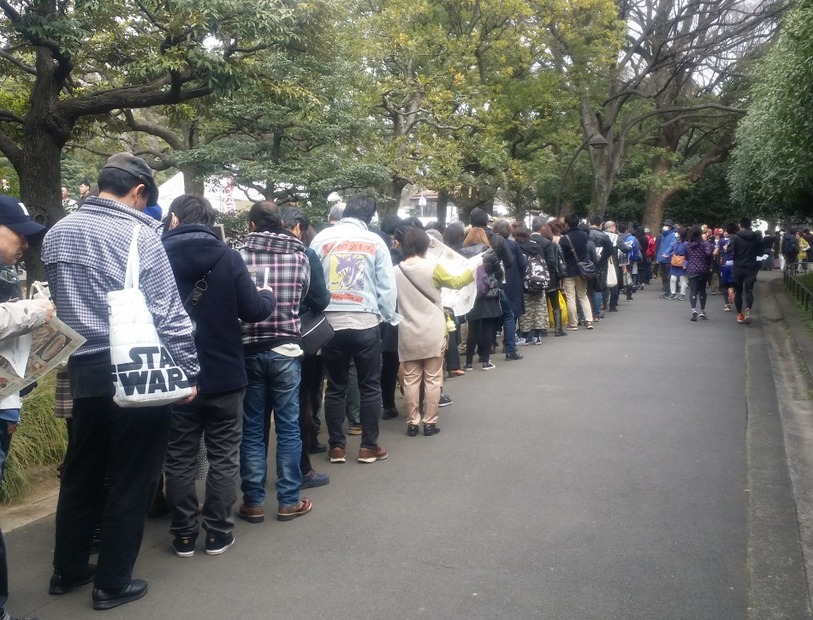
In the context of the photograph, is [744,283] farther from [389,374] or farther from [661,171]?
[661,171]

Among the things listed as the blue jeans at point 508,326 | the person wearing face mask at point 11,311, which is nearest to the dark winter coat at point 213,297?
the person wearing face mask at point 11,311

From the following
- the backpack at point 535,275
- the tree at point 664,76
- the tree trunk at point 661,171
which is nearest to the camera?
the backpack at point 535,275

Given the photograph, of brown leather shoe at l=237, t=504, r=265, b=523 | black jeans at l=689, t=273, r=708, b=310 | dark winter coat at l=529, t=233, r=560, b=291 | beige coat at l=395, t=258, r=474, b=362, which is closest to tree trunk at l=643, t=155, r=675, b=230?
black jeans at l=689, t=273, r=708, b=310

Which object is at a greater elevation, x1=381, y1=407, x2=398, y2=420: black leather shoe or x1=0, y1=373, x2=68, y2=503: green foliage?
x1=0, y1=373, x2=68, y2=503: green foliage

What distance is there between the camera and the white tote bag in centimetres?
367

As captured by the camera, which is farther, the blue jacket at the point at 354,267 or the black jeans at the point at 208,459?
the blue jacket at the point at 354,267

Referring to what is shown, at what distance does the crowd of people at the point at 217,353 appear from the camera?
3.88m

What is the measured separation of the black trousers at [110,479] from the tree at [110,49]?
21.4 feet

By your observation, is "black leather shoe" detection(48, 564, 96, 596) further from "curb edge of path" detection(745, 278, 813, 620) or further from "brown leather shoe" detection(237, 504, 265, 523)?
"curb edge of path" detection(745, 278, 813, 620)

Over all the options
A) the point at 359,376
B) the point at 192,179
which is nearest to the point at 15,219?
the point at 359,376

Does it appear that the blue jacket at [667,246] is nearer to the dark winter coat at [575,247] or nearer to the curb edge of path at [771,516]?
the dark winter coat at [575,247]

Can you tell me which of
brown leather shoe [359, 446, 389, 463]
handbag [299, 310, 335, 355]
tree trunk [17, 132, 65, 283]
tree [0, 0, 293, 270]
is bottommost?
brown leather shoe [359, 446, 389, 463]

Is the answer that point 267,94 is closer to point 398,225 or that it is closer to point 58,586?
Result: point 398,225

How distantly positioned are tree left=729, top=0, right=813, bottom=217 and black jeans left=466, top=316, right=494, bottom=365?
15.9 feet
